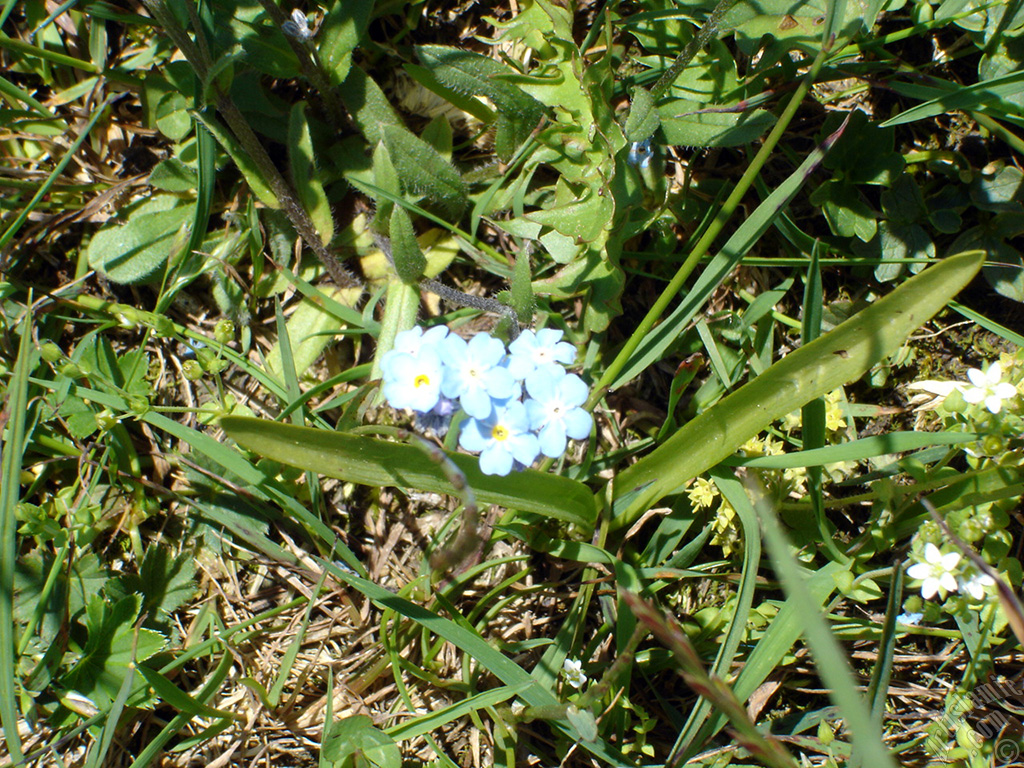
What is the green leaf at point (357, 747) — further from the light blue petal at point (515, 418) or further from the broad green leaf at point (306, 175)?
the broad green leaf at point (306, 175)

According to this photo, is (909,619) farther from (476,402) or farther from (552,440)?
(476,402)

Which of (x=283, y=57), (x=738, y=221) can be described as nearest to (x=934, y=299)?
(x=738, y=221)

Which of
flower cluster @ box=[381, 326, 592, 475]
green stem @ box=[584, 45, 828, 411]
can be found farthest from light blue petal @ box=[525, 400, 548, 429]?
green stem @ box=[584, 45, 828, 411]

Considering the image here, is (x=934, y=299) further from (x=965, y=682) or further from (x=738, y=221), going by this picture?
(x=965, y=682)

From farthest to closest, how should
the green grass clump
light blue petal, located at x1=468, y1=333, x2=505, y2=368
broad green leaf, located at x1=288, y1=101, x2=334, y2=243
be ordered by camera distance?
broad green leaf, located at x1=288, y1=101, x2=334, y2=243 < the green grass clump < light blue petal, located at x1=468, y1=333, x2=505, y2=368

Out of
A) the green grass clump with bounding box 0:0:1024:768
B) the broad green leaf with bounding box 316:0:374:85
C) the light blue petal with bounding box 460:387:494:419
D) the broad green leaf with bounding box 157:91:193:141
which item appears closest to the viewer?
the light blue petal with bounding box 460:387:494:419

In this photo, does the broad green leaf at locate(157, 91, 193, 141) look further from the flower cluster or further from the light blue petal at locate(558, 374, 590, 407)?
the light blue petal at locate(558, 374, 590, 407)

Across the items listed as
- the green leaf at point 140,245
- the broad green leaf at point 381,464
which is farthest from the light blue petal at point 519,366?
the green leaf at point 140,245
